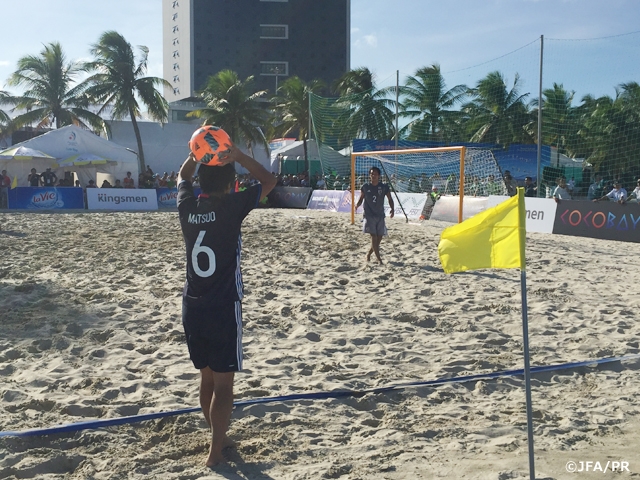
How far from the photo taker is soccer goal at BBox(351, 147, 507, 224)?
18.2 meters

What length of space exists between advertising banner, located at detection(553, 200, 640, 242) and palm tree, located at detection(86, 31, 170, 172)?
23.6 metres

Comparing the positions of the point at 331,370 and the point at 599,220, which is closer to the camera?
the point at 331,370

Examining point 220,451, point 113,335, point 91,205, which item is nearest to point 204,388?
point 220,451

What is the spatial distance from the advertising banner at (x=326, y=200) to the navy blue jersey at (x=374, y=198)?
1137cm

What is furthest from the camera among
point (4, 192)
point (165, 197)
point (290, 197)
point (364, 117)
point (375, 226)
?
point (364, 117)

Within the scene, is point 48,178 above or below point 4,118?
below

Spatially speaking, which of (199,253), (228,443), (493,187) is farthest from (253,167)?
(493,187)

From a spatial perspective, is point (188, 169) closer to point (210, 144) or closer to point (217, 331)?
point (210, 144)

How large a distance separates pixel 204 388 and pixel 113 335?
2.25 m

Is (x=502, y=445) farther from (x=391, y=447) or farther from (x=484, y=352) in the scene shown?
(x=484, y=352)

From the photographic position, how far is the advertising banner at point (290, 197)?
78.8 ft

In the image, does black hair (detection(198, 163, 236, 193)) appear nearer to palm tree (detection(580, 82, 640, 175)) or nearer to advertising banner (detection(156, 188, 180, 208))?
palm tree (detection(580, 82, 640, 175))

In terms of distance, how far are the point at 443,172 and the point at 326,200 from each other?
15.8 ft

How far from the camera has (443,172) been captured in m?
19.5
